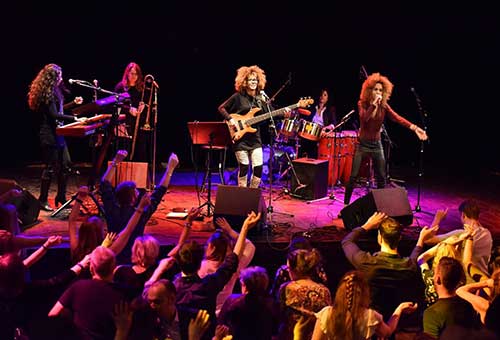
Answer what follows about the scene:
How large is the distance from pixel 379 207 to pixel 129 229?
3.30 metres

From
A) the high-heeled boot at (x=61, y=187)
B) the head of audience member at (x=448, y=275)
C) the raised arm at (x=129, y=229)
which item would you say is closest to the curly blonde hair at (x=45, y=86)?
the high-heeled boot at (x=61, y=187)

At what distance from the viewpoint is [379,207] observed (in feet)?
23.2

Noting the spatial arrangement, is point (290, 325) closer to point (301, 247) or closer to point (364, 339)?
point (364, 339)

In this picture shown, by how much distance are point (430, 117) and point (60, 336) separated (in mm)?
12553

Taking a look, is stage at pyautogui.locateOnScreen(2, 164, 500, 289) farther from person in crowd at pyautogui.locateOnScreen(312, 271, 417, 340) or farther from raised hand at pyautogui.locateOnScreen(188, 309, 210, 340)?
person in crowd at pyautogui.locateOnScreen(312, 271, 417, 340)

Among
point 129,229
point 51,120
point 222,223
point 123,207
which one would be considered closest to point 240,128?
point 51,120

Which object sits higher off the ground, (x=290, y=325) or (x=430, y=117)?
(x=430, y=117)

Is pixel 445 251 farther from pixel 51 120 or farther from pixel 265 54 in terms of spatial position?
pixel 265 54

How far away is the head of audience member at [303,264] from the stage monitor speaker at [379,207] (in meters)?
3.25

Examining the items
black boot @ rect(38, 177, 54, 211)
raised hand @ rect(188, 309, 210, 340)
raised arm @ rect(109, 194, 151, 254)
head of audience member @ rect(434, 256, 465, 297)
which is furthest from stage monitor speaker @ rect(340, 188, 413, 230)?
black boot @ rect(38, 177, 54, 211)

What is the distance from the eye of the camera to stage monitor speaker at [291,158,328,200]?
9945 mm

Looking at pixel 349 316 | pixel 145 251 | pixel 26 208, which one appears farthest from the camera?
pixel 26 208

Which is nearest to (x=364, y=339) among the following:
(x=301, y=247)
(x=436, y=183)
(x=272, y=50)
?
(x=301, y=247)

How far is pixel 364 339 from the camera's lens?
3.51 meters
